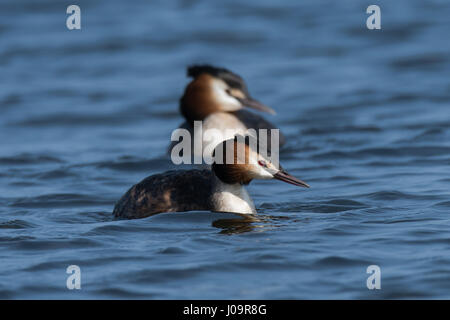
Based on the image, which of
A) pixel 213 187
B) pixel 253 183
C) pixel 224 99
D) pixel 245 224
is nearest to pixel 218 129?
pixel 224 99

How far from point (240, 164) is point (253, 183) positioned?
2.27 meters

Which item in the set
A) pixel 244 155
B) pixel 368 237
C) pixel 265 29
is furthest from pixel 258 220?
pixel 265 29

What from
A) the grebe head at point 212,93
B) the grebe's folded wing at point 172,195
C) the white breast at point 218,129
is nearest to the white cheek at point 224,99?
the grebe head at point 212,93

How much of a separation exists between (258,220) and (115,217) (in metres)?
1.32

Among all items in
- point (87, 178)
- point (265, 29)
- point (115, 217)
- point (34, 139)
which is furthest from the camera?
point (265, 29)

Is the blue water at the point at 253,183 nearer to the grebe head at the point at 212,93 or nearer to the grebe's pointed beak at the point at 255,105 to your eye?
the grebe's pointed beak at the point at 255,105

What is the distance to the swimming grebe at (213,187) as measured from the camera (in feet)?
26.5

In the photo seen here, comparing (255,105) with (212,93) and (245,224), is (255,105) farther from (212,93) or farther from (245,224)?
(245,224)

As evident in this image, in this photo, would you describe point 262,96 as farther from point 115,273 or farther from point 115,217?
point 115,273

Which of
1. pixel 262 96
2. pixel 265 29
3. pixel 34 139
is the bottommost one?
pixel 34 139

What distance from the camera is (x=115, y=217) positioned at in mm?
8609

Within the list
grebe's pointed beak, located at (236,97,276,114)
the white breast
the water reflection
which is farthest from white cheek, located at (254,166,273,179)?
grebe's pointed beak, located at (236,97,276,114)

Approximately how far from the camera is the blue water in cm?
671
